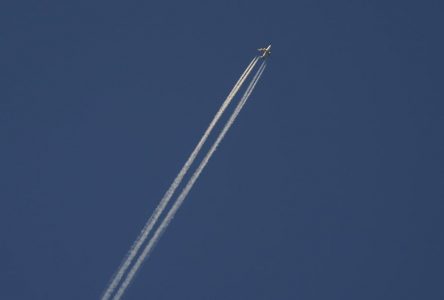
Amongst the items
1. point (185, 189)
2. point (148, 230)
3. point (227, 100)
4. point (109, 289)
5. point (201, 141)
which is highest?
point (227, 100)

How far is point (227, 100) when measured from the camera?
53219 mm

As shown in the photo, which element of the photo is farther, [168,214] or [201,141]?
[201,141]

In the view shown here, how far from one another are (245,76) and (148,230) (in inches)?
502

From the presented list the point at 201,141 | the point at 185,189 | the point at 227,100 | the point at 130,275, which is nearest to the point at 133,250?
the point at 130,275

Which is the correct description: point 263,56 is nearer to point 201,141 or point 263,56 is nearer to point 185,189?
point 201,141

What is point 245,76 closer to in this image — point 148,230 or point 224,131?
point 224,131

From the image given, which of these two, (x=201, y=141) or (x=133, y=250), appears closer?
(x=133, y=250)

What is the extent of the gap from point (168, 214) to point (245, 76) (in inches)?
450

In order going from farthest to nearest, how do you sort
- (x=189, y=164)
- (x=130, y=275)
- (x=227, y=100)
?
(x=227, y=100), (x=189, y=164), (x=130, y=275)

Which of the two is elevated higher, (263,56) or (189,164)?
(263,56)

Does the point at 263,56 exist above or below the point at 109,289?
above

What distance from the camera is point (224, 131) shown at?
5100cm

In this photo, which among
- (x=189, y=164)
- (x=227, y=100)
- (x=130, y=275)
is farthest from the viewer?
(x=227, y=100)

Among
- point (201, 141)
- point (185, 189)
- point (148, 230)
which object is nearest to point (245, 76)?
point (201, 141)
